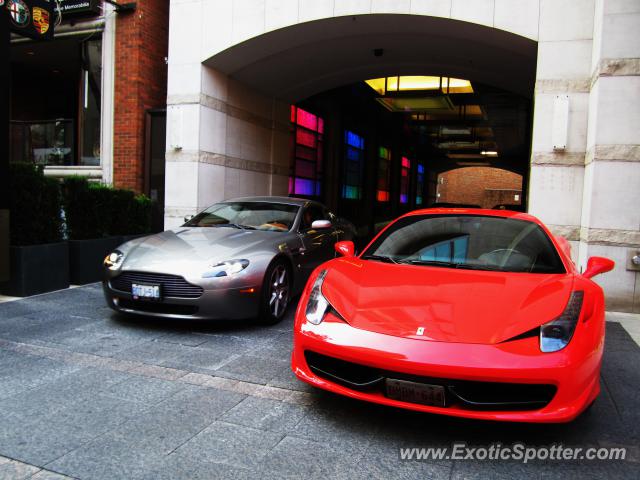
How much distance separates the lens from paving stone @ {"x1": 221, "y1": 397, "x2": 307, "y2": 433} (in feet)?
10.2

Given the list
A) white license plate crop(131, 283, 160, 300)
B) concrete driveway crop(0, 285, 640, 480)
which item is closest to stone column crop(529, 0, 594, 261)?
concrete driveway crop(0, 285, 640, 480)

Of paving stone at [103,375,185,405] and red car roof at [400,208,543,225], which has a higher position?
red car roof at [400,208,543,225]

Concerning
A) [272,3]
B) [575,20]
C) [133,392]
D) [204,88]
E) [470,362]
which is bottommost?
[133,392]

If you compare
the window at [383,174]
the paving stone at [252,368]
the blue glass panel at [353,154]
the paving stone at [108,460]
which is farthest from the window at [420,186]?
the paving stone at [108,460]

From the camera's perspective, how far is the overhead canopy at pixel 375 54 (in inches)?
346

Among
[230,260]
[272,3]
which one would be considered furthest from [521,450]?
[272,3]

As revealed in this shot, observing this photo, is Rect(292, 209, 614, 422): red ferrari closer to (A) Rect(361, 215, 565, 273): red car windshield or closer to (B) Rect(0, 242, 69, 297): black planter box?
(A) Rect(361, 215, 565, 273): red car windshield

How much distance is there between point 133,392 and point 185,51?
8083mm

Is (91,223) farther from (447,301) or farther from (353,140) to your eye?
(353,140)

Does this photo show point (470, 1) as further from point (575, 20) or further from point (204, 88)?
point (204, 88)

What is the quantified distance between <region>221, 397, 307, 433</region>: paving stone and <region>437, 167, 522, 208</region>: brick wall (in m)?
45.8

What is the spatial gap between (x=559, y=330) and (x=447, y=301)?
63 cm

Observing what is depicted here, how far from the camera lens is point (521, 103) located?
58.5ft

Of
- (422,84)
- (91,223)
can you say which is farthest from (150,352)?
(422,84)
